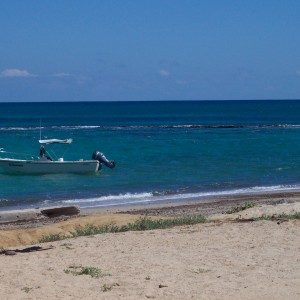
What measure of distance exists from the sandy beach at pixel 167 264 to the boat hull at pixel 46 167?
17443mm

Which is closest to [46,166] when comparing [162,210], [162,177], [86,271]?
[162,177]

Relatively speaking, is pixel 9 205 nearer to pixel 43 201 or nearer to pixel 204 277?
pixel 43 201

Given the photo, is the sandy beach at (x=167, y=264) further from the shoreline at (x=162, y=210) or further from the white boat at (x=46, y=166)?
the white boat at (x=46, y=166)

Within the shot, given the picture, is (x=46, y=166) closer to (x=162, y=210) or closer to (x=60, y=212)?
(x=60, y=212)

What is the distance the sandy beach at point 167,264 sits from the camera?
9.05 metres

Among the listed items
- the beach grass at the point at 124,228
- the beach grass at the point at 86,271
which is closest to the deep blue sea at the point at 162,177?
the beach grass at the point at 124,228

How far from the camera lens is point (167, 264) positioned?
1061cm

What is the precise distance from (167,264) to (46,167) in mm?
22581

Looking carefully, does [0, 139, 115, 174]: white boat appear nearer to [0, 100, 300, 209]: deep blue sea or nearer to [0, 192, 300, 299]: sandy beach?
[0, 100, 300, 209]: deep blue sea

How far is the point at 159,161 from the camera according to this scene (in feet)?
128

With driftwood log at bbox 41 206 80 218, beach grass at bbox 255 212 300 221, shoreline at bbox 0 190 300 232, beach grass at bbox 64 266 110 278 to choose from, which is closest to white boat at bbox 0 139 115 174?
shoreline at bbox 0 190 300 232

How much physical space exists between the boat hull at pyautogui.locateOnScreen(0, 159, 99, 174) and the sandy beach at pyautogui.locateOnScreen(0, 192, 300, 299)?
57.2ft

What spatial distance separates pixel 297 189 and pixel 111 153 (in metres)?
19.8

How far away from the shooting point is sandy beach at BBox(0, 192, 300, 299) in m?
9.05
